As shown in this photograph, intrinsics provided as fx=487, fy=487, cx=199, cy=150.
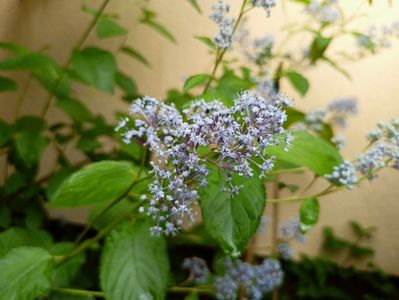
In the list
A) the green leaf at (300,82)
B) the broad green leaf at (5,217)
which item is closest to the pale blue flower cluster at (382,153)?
the green leaf at (300,82)

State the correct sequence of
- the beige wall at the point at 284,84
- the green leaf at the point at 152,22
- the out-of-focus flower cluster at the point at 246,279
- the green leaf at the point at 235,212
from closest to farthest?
1. the green leaf at the point at 235,212
2. the out-of-focus flower cluster at the point at 246,279
3. the green leaf at the point at 152,22
4. the beige wall at the point at 284,84

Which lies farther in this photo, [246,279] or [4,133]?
[4,133]

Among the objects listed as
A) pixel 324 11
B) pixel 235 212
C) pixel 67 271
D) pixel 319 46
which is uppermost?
pixel 324 11

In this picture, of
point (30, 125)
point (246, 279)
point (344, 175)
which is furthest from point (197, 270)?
point (30, 125)

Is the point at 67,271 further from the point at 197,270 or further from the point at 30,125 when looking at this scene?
the point at 30,125

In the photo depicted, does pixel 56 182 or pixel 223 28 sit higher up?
pixel 223 28

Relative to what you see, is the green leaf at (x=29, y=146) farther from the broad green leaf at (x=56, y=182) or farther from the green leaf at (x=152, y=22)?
the green leaf at (x=152, y=22)
